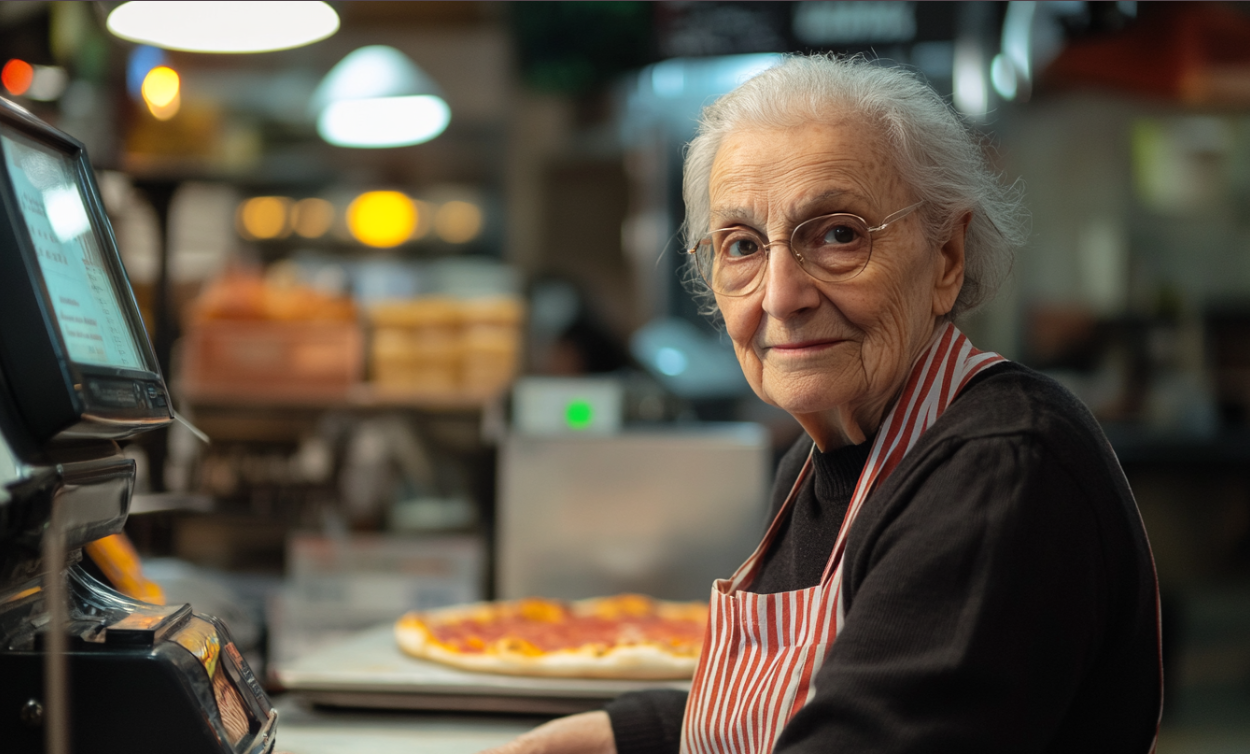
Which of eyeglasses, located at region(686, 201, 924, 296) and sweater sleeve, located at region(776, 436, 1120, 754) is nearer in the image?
sweater sleeve, located at region(776, 436, 1120, 754)

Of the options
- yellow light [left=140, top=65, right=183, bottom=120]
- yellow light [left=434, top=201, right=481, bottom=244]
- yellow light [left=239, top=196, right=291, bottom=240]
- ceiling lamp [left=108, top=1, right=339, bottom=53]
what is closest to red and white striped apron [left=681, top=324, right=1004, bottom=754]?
ceiling lamp [left=108, top=1, right=339, bottom=53]

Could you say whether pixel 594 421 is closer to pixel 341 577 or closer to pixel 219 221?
pixel 341 577

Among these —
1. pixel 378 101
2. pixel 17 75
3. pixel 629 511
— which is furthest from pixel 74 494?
pixel 378 101

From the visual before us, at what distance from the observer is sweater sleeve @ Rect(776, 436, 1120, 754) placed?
798 millimetres

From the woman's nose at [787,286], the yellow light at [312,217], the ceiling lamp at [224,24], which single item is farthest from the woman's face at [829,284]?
the yellow light at [312,217]

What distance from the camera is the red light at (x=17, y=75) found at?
2492 mm

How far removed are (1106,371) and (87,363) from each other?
4.61 m

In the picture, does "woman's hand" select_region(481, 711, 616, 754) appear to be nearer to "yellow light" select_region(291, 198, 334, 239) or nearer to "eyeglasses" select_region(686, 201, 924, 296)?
"eyeglasses" select_region(686, 201, 924, 296)

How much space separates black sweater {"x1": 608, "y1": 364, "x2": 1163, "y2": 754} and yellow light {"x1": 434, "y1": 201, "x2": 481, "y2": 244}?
529cm

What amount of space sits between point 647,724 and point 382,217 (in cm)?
509

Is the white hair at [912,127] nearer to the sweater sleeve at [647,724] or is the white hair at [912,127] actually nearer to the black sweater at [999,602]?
the black sweater at [999,602]

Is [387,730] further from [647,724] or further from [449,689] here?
[647,724]

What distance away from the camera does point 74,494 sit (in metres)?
0.75

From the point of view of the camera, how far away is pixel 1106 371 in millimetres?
4598
